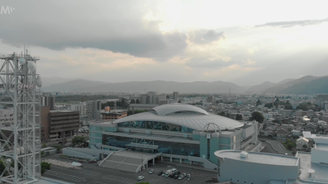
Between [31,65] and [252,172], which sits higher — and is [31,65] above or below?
above

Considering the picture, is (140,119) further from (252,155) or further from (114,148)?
(252,155)

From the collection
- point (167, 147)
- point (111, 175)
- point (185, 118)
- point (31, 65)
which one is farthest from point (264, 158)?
point (31, 65)

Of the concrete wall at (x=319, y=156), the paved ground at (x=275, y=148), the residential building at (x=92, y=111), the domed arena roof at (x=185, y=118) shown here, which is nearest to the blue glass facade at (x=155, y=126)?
the domed arena roof at (x=185, y=118)

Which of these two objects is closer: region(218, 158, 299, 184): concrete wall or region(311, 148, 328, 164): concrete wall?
region(218, 158, 299, 184): concrete wall

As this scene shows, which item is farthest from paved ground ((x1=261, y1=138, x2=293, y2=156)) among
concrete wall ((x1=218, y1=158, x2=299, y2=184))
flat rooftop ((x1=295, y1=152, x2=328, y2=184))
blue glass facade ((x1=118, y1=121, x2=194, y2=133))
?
concrete wall ((x1=218, y1=158, x2=299, y2=184))

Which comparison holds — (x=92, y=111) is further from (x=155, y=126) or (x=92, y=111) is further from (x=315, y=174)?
(x=315, y=174)

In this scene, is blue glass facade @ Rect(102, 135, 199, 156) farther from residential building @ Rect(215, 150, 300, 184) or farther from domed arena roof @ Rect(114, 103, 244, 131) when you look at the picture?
residential building @ Rect(215, 150, 300, 184)

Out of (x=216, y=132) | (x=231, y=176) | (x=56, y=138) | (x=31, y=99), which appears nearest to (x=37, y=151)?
(x=31, y=99)
